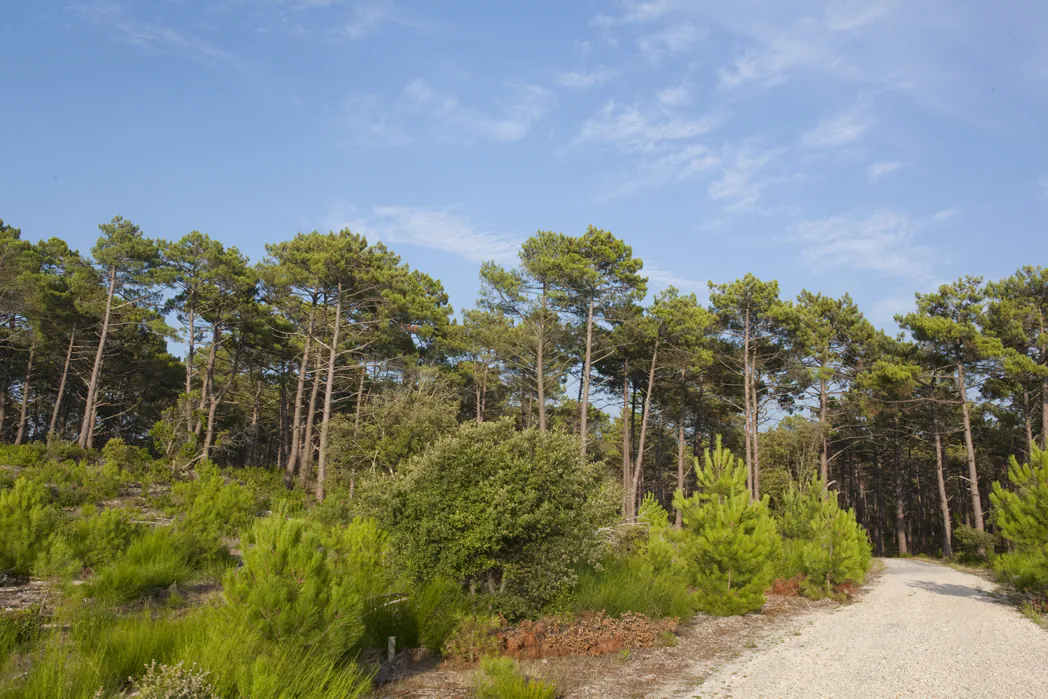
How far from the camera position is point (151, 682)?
4.21 m

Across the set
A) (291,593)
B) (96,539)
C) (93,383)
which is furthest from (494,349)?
(291,593)

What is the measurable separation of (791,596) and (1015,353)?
17.5 meters

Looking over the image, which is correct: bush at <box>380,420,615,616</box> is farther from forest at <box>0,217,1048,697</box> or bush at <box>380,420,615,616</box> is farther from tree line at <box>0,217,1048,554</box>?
tree line at <box>0,217,1048,554</box>

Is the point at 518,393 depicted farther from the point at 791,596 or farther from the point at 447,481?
the point at 447,481

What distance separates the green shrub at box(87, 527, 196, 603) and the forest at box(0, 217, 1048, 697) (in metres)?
0.04

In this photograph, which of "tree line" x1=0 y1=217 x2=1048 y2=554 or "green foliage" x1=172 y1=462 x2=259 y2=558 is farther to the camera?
"tree line" x1=0 y1=217 x2=1048 y2=554

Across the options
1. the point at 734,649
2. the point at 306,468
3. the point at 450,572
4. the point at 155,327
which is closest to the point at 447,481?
the point at 450,572

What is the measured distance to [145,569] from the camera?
8453 millimetres

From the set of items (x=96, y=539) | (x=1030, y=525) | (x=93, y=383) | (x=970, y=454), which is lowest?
(x=96, y=539)

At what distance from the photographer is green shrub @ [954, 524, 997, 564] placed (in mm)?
24391

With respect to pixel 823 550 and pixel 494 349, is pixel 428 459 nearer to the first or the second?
pixel 823 550

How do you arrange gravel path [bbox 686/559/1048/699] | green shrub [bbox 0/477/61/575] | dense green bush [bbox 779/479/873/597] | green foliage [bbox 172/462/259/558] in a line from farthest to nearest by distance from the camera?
1. dense green bush [bbox 779/479/873/597]
2. green foliage [bbox 172/462/259/558]
3. green shrub [bbox 0/477/61/575]
4. gravel path [bbox 686/559/1048/699]

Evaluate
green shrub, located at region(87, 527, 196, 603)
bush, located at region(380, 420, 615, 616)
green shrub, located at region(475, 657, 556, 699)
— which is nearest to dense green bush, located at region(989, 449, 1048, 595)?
bush, located at region(380, 420, 615, 616)

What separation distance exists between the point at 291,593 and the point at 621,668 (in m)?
4.74
